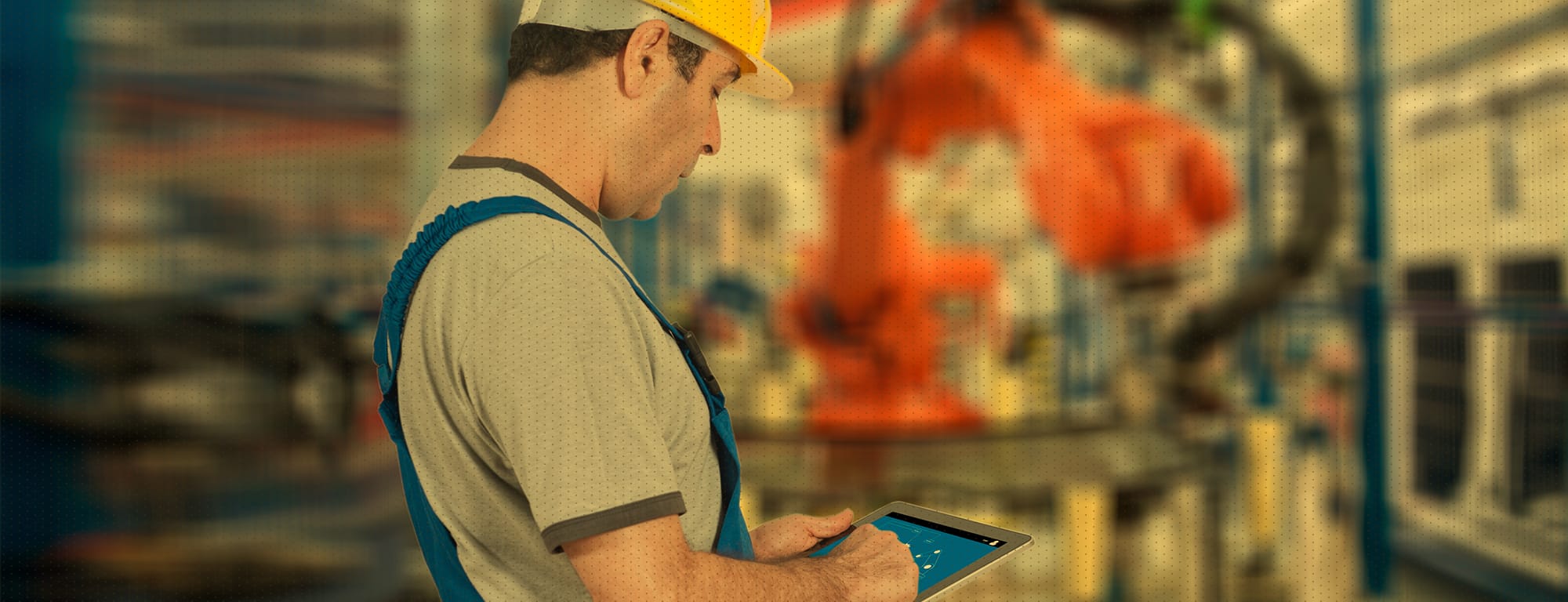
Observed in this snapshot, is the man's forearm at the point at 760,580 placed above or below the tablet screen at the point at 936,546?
above

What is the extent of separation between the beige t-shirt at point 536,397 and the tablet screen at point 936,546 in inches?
6.8

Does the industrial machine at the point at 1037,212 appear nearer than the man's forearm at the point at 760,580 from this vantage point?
No

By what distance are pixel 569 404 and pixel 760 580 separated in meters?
0.17

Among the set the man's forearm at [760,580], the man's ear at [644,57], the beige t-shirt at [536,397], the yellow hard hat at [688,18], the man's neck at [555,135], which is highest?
the yellow hard hat at [688,18]

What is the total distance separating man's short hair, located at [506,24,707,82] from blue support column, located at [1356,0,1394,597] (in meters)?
2.10

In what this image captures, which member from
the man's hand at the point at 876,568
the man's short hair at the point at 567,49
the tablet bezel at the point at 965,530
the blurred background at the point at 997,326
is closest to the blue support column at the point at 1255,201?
the blurred background at the point at 997,326

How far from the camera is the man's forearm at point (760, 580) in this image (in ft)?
1.67

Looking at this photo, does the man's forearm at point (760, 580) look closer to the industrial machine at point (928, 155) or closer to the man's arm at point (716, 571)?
the man's arm at point (716, 571)

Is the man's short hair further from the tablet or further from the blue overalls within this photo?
the tablet

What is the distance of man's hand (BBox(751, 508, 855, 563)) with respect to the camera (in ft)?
2.44

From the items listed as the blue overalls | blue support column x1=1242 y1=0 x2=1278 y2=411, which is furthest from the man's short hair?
blue support column x1=1242 y1=0 x2=1278 y2=411

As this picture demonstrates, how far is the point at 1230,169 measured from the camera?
83.9 inches

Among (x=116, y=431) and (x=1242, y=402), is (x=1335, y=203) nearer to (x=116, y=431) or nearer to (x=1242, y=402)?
(x=1242, y=402)

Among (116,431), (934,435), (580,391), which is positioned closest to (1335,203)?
(934,435)
